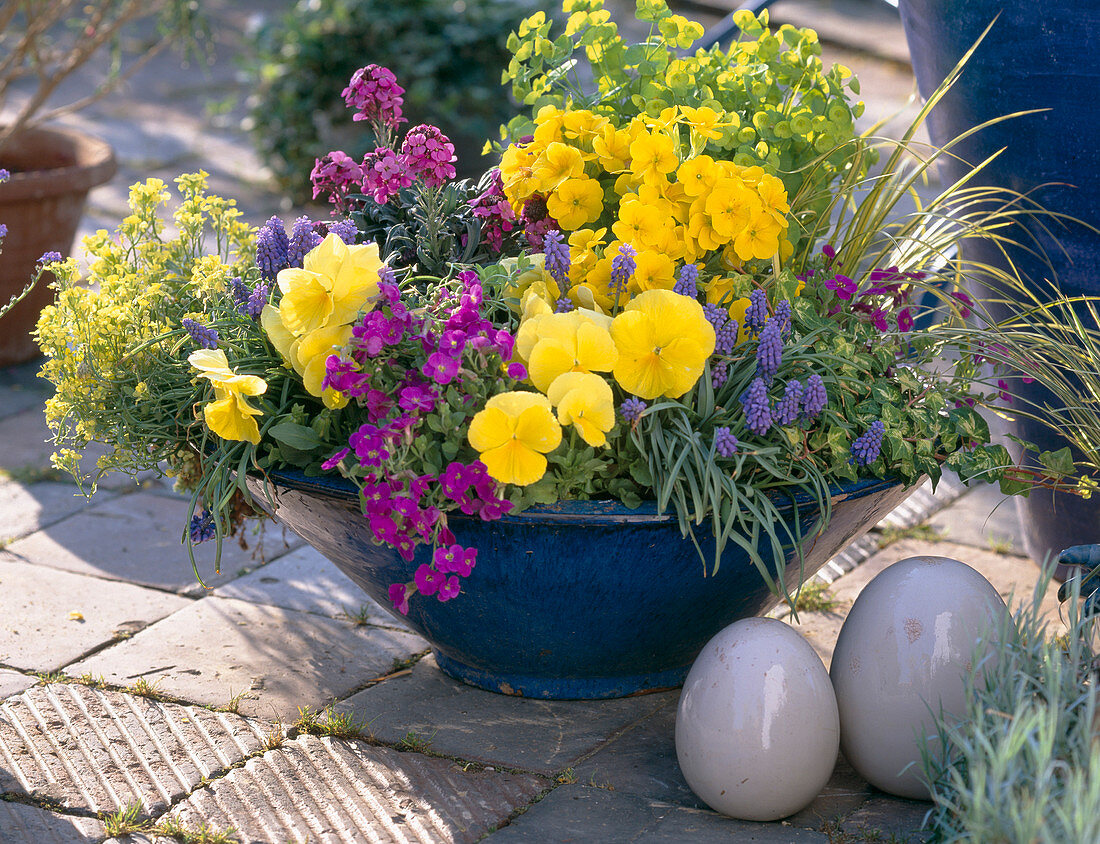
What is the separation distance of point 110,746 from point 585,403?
965 millimetres

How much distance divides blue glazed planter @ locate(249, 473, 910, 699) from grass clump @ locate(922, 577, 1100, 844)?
13.9 inches

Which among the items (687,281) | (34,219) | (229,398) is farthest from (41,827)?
(34,219)

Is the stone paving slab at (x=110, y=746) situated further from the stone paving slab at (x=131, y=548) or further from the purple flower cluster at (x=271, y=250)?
the purple flower cluster at (x=271, y=250)

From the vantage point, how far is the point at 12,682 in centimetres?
203

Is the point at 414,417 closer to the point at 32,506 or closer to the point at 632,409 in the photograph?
the point at 632,409

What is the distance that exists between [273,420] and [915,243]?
124 centimetres

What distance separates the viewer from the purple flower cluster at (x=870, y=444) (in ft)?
5.49

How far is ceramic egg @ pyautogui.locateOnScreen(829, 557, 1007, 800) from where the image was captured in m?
1.62

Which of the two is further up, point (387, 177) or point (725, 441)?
point (387, 177)

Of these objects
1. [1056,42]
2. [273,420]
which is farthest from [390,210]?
[1056,42]

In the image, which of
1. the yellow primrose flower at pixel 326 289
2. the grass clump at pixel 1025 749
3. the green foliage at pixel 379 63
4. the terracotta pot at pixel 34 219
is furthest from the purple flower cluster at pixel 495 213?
the green foliage at pixel 379 63

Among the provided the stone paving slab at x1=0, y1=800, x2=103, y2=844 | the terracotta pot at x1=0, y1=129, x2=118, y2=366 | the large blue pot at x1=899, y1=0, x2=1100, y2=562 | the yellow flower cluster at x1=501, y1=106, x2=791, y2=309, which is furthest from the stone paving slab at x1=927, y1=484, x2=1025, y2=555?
the terracotta pot at x1=0, y1=129, x2=118, y2=366

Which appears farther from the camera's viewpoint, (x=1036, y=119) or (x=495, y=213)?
(x=1036, y=119)

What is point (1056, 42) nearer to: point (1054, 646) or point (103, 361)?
point (1054, 646)
